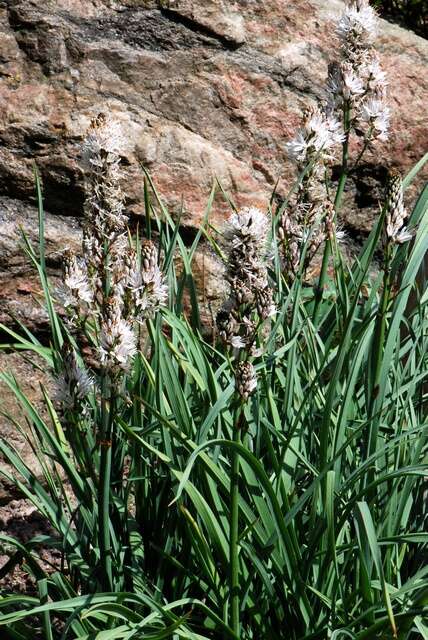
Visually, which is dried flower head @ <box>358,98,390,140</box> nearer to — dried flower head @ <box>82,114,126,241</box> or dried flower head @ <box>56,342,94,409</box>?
dried flower head @ <box>82,114,126,241</box>

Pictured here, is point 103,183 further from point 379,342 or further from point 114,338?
point 379,342

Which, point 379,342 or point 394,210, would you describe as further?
point 379,342

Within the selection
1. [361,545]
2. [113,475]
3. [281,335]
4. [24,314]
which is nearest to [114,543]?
[113,475]

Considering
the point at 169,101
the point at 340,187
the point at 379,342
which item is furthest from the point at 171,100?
the point at 379,342

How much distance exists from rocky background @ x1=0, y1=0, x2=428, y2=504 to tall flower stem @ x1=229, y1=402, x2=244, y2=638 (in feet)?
5.03

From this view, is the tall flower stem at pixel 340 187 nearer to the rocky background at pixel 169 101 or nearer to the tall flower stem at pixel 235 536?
the tall flower stem at pixel 235 536

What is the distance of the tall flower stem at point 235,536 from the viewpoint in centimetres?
200

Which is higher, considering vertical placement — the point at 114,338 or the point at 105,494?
the point at 114,338

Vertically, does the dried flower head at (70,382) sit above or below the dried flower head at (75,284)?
below

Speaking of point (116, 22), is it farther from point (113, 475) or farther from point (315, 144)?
point (113, 475)

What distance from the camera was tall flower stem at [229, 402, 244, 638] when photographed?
2.00 m

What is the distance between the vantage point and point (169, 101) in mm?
3635

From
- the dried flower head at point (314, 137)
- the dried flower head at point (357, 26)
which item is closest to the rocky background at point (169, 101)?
the dried flower head at point (357, 26)

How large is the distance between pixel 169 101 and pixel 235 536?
6.85 ft
